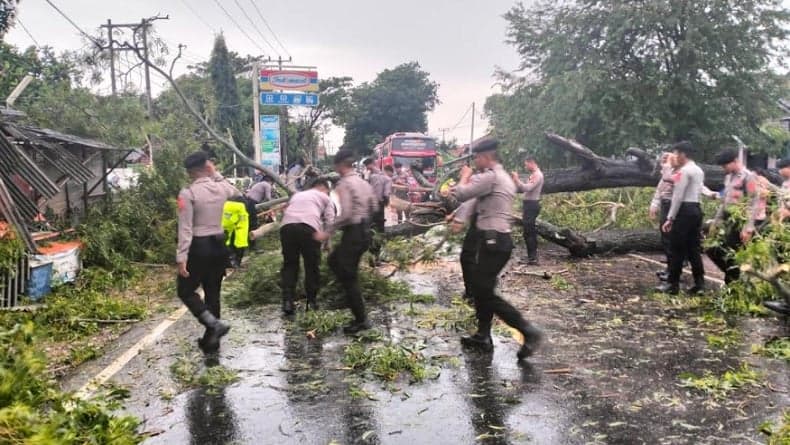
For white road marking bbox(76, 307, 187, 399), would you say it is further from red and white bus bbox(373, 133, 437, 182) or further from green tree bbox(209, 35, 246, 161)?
green tree bbox(209, 35, 246, 161)

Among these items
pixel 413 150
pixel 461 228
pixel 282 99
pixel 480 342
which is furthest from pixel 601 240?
pixel 413 150

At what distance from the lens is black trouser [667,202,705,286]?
22.6ft

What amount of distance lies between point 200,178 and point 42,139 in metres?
5.99

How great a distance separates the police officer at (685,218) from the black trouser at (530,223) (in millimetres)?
2595

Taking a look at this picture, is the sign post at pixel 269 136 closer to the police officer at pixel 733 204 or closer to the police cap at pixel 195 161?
the police cap at pixel 195 161

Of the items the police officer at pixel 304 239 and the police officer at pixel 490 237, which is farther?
the police officer at pixel 304 239

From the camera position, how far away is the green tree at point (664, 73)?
20953 millimetres

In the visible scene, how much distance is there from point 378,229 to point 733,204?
5121 mm

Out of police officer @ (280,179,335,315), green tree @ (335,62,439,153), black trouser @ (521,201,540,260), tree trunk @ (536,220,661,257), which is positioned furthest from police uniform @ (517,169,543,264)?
green tree @ (335,62,439,153)

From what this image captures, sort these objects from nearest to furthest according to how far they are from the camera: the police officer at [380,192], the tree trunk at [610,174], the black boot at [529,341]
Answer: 1. the black boot at [529,341]
2. the police officer at [380,192]
3. the tree trunk at [610,174]

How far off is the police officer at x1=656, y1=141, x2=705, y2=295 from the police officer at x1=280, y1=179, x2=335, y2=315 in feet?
13.0

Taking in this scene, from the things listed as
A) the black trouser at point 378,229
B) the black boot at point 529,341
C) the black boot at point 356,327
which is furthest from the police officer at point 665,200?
the black boot at point 356,327

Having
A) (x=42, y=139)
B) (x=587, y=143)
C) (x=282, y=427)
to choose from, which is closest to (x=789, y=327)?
(x=282, y=427)

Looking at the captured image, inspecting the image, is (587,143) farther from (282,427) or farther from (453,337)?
(282,427)
